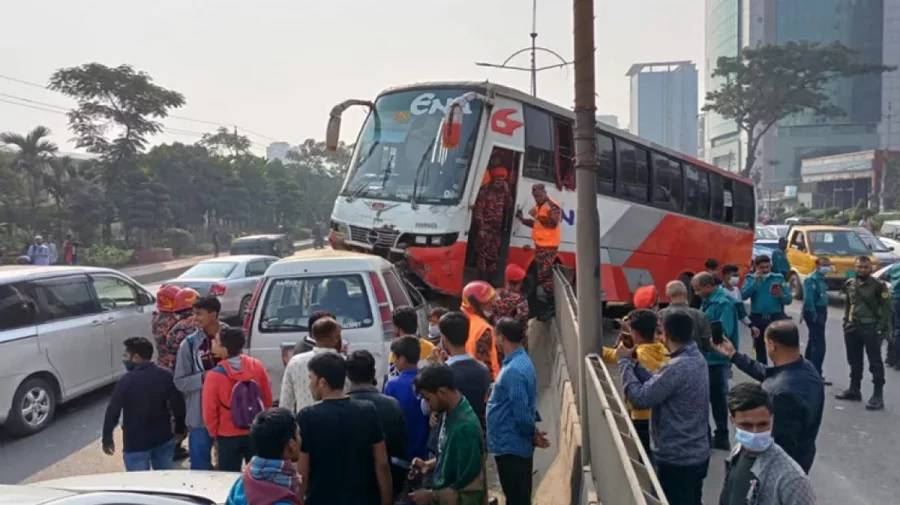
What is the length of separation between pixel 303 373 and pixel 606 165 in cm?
972

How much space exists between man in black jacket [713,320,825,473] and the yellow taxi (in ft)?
53.0

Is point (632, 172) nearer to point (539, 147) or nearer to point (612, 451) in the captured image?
point (539, 147)

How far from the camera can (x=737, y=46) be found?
342 feet

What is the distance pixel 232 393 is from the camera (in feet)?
17.3

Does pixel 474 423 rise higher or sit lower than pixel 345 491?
higher

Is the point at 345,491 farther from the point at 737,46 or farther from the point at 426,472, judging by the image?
the point at 737,46

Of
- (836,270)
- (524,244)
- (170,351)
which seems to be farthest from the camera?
(836,270)

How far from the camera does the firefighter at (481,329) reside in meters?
6.21

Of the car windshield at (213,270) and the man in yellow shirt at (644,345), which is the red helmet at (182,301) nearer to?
the man in yellow shirt at (644,345)

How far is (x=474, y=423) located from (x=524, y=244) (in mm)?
7753

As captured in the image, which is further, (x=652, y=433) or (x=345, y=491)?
(x=652, y=433)

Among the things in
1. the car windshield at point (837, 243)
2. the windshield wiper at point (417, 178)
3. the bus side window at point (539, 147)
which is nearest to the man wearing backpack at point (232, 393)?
the windshield wiper at point (417, 178)

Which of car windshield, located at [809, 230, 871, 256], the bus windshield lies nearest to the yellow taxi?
car windshield, located at [809, 230, 871, 256]

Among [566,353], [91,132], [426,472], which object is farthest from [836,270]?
[91,132]
